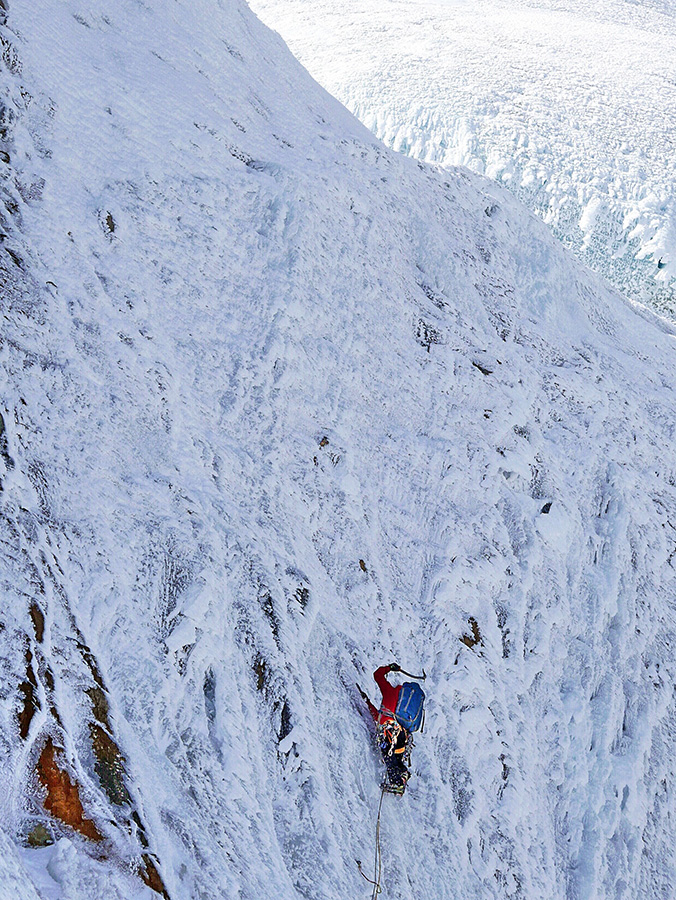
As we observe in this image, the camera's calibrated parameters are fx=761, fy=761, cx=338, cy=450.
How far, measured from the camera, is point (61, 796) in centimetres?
499

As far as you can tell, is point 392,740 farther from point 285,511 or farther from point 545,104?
point 545,104

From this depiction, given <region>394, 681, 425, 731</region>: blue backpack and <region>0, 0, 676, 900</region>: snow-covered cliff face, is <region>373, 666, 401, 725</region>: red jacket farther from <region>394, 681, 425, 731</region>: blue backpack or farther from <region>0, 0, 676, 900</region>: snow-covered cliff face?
<region>0, 0, 676, 900</region>: snow-covered cliff face

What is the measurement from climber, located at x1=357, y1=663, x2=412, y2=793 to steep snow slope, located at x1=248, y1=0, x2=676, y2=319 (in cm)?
2340

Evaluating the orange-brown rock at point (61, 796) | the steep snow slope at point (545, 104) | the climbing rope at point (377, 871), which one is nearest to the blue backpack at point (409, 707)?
the climbing rope at point (377, 871)

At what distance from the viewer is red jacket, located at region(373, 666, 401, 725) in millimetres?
7633

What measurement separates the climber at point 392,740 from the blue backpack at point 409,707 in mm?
40

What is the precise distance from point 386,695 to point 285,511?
7.70ft

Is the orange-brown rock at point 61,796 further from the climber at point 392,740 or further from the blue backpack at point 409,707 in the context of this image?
the blue backpack at point 409,707

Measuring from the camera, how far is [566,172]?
3047cm

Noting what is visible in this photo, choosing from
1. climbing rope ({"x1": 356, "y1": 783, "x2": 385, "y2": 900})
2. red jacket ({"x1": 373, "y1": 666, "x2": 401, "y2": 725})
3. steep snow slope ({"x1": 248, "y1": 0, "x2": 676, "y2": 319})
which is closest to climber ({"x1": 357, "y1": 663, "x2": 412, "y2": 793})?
red jacket ({"x1": 373, "y1": 666, "x2": 401, "y2": 725})

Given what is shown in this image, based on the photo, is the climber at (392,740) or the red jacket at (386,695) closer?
the climber at (392,740)

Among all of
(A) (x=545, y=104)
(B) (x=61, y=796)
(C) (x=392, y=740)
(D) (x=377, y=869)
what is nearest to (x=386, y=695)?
(C) (x=392, y=740)

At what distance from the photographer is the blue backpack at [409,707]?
25.0ft

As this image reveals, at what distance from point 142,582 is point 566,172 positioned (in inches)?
1131
